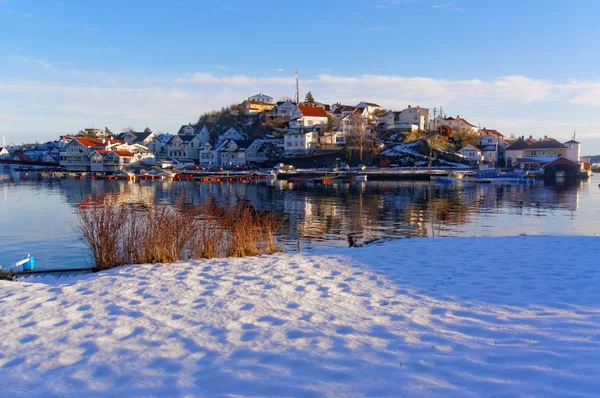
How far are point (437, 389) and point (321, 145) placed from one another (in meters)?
97.5

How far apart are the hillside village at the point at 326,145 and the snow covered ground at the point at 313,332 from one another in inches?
3185

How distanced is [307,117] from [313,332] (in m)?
103

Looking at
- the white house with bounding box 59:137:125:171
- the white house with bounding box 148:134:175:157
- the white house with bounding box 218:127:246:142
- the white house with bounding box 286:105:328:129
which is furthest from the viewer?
the white house with bounding box 148:134:175:157

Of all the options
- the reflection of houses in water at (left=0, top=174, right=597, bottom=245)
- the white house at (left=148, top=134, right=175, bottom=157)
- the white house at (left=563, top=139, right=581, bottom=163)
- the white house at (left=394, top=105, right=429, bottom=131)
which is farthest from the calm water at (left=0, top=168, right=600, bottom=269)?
the white house at (left=148, top=134, right=175, bottom=157)

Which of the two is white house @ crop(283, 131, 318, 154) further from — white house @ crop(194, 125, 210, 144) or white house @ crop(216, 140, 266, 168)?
white house @ crop(194, 125, 210, 144)

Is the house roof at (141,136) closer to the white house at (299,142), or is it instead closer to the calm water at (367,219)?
the white house at (299,142)

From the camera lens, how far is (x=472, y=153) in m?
92.7

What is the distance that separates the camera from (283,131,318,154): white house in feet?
323

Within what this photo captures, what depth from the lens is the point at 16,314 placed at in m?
7.09

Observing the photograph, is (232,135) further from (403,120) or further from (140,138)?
(403,120)

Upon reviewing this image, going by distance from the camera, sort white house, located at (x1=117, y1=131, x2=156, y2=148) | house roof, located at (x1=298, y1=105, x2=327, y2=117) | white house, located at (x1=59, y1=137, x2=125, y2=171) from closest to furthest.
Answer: white house, located at (x1=59, y1=137, x2=125, y2=171)
house roof, located at (x1=298, y1=105, x2=327, y2=117)
white house, located at (x1=117, y1=131, x2=156, y2=148)

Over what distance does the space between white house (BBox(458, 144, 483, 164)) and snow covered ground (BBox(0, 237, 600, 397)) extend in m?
87.7

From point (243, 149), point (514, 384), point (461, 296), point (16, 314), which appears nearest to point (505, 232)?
point (461, 296)

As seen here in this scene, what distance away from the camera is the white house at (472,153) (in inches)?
3627
